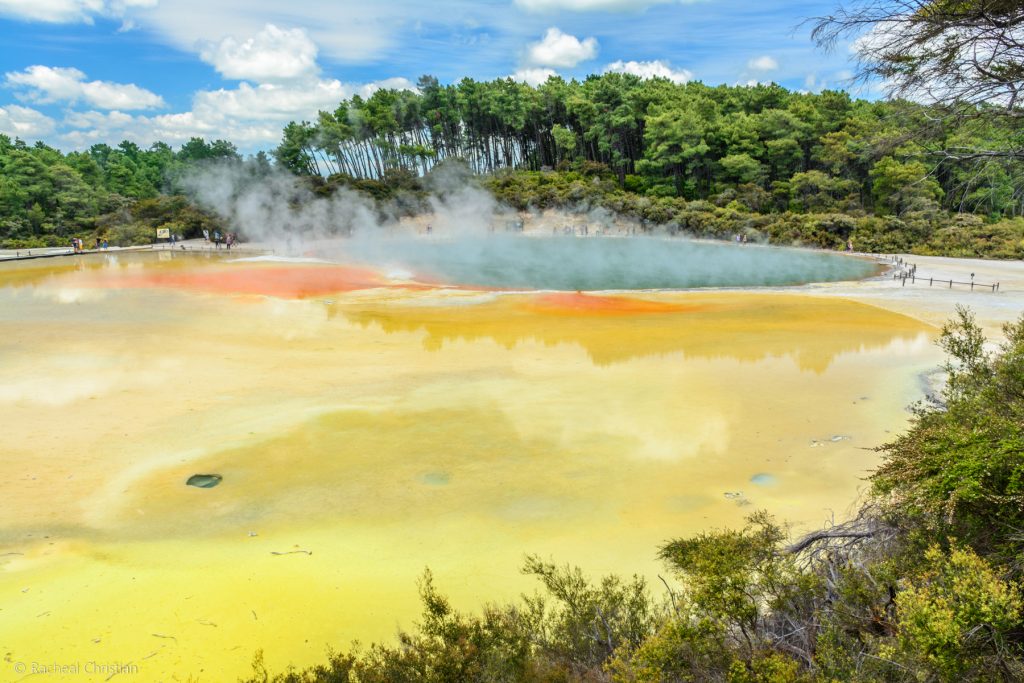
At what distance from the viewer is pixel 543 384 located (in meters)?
12.4

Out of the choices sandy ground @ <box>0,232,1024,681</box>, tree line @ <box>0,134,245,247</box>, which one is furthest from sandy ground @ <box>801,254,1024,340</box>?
tree line @ <box>0,134,245,247</box>

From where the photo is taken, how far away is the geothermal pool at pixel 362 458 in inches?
235

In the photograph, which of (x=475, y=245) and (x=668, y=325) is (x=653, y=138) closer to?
(x=475, y=245)

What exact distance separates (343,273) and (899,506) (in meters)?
26.0

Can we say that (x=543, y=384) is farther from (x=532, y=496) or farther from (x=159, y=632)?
(x=159, y=632)

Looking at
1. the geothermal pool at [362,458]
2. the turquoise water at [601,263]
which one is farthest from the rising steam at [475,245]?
the geothermal pool at [362,458]

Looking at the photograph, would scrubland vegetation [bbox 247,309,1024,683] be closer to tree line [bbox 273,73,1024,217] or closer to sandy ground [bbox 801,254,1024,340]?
sandy ground [bbox 801,254,1024,340]

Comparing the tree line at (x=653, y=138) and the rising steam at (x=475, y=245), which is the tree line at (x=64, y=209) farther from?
the tree line at (x=653, y=138)

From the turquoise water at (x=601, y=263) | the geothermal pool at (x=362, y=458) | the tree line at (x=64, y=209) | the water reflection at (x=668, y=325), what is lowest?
the geothermal pool at (x=362, y=458)

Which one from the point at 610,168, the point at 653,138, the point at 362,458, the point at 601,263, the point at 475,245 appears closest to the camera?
the point at 362,458

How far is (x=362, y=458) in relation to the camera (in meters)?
9.11

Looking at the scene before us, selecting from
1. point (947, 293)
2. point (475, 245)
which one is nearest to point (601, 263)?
point (475, 245)

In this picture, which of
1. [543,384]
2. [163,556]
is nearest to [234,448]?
[163,556]

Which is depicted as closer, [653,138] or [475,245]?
[475,245]
